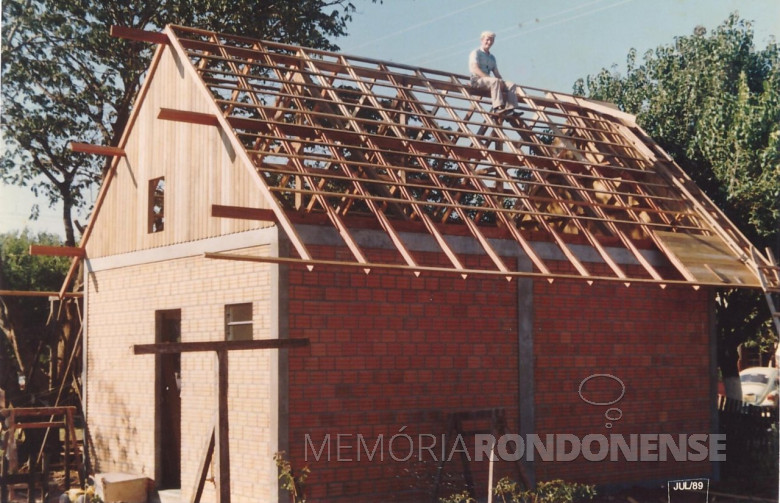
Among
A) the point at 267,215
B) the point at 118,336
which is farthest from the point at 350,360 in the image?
the point at 118,336

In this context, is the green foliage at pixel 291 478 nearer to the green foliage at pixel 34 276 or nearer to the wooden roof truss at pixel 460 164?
the wooden roof truss at pixel 460 164

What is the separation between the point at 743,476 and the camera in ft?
56.0

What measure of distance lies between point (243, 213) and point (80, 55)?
1533cm

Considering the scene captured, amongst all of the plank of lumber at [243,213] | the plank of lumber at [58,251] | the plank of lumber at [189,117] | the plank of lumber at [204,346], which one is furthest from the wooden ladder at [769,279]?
the plank of lumber at [58,251]

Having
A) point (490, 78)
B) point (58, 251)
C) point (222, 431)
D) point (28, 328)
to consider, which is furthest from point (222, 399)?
point (28, 328)

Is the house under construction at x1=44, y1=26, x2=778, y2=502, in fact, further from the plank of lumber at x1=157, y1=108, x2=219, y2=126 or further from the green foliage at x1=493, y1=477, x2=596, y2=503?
the green foliage at x1=493, y1=477, x2=596, y2=503

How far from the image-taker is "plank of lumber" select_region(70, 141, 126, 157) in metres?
15.0

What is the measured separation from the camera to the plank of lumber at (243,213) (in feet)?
36.9

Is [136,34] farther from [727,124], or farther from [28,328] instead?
[28,328]

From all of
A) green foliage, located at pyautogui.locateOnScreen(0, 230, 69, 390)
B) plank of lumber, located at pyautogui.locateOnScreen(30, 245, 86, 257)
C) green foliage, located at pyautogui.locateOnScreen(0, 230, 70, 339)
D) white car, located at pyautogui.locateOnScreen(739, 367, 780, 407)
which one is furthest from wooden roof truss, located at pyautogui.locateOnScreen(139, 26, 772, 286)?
green foliage, located at pyautogui.locateOnScreen(0, 230, 70, 339)

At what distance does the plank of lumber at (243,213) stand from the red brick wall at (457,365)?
30.7 inches

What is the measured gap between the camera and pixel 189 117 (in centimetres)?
1275

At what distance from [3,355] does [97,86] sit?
7.77 meters
